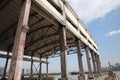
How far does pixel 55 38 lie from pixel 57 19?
11457mm

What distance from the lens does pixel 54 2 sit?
13.4 meters

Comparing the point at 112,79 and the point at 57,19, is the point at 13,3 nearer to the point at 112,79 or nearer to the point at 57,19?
the point at 57,19

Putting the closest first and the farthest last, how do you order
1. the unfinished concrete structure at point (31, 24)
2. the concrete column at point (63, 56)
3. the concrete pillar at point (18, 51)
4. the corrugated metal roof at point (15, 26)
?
the concrete pillar at point (18, 51) → the unfinished concrete structure at point (31, 24) → the concrete column at point (63, 56) → the corrugated metal roof at point (15, 26)

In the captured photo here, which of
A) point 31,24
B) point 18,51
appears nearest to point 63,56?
point 18,51

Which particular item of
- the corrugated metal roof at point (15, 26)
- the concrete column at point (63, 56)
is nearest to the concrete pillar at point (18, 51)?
the corrugated metal roof at point (15, 26)

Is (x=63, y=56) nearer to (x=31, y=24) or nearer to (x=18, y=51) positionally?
Answer: (x=18, y=51)

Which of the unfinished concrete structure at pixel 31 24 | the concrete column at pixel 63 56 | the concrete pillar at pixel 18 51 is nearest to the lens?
the concrete pillar at pixel 18 51

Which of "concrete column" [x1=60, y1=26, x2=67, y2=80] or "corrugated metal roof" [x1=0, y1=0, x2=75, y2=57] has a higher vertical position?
"corrugated metal roof" [x1=0, y1=0, x2=75, y2=57]

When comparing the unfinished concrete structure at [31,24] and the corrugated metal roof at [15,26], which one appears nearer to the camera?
the unfinished concrete structure at [31,24]

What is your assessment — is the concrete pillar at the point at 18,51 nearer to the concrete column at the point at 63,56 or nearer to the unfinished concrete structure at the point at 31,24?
the unfinished concrete structure at the point at 31,24

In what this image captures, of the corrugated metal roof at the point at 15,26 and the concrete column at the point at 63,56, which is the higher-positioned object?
the corrugated metal roof at the point at 15,26

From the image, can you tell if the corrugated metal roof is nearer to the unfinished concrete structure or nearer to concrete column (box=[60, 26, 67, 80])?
the unfinished concrete structure

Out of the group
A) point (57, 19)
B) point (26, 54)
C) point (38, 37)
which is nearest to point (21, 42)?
point (57, 19)

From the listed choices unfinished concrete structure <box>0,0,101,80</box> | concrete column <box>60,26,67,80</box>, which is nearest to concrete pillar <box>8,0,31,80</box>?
unfinished concrete structure <box>0,0,101,80</box>
